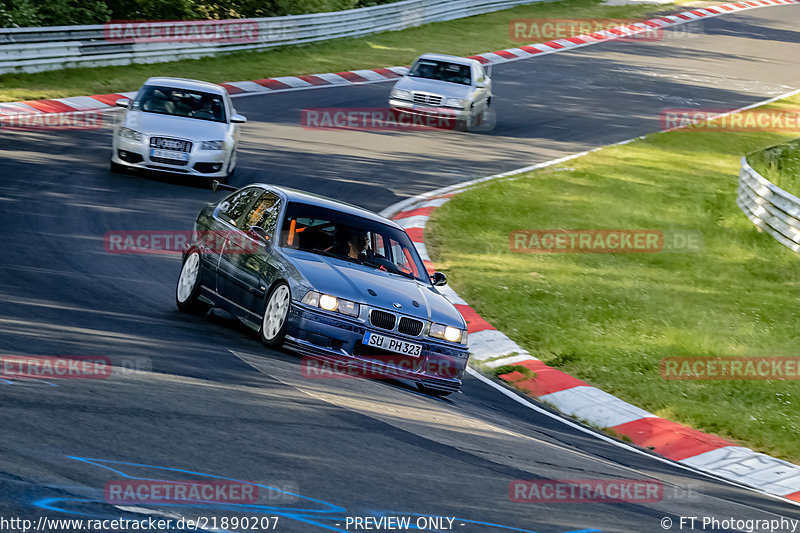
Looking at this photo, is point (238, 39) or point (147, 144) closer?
point (147, 144)

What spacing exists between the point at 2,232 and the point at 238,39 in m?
19.4

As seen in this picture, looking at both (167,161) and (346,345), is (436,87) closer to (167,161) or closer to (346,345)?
(167,161)

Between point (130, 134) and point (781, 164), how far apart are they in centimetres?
1279

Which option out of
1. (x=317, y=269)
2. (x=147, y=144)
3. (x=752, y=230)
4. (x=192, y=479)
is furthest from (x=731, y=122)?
(x=192, y=479)

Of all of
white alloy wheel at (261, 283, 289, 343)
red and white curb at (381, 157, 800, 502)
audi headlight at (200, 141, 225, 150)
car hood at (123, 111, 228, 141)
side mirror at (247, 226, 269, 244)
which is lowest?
red and white curb at (381, 157, 800, 502)

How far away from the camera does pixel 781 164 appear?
21750mm

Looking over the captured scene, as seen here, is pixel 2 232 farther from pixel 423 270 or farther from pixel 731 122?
pixel 731 122

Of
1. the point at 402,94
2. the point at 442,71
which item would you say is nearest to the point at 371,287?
the point at 402,94

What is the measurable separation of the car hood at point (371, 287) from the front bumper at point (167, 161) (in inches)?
293

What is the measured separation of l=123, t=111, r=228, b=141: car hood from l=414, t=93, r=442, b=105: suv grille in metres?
8.05

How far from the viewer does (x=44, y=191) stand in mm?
15727

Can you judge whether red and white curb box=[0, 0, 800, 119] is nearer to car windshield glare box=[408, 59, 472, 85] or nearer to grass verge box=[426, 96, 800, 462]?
car windshield glare box=[408, 59, 472, 85]

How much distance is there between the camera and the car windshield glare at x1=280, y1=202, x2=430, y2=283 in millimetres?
10289


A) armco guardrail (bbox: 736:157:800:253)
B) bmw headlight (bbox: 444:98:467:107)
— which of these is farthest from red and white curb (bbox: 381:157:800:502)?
bmw headlight (bbox: 444:98:467:107)
